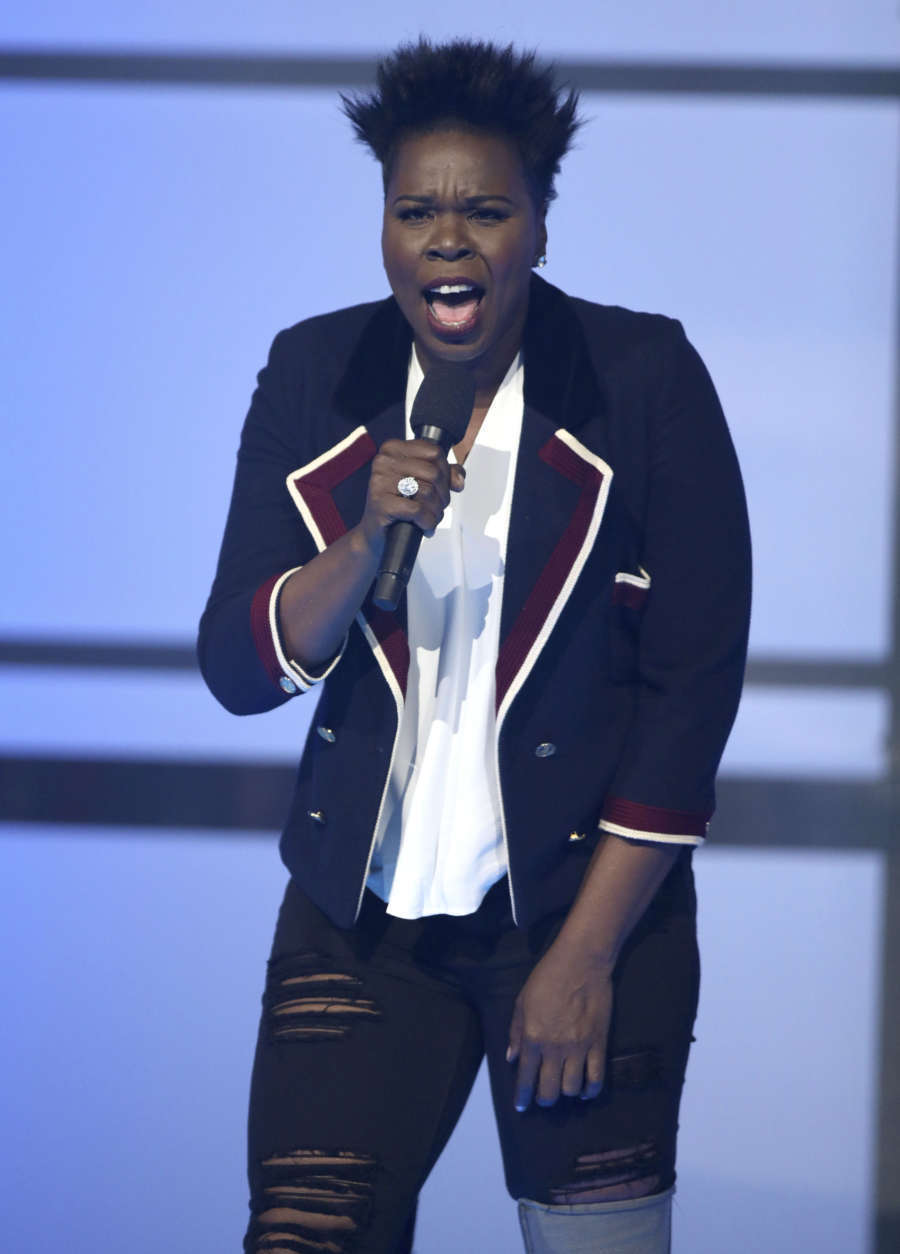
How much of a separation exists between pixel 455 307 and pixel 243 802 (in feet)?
8.12

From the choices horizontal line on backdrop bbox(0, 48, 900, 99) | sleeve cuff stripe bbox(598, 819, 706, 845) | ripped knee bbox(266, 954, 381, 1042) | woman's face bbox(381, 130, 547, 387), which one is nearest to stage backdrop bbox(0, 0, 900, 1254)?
horizontal line on backdrop bbox(0, 48, 900, 99)

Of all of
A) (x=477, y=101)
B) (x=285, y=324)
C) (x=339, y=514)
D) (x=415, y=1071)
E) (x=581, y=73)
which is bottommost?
(x=415, y=1071)

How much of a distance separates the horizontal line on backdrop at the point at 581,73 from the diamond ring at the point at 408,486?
2.61m

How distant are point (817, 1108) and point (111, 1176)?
1215 millimetres

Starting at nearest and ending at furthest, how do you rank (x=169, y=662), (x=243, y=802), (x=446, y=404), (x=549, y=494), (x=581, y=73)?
(x=446, y=404)
(x=549, y=494)
(x=581, y=73)
(x=243, y=802)
(x=169, y=662)

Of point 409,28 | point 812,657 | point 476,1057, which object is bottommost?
point 476,1057

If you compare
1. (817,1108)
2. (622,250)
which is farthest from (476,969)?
(622,250)

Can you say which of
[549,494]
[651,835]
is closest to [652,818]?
[651,835]

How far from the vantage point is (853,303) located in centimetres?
346

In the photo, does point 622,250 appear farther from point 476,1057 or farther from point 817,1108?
point 476,1057

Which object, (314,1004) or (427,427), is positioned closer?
(427,427)

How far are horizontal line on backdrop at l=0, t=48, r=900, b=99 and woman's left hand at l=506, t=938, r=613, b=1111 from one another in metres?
2.67

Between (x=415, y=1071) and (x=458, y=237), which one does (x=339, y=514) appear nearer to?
(x=458, y=237)

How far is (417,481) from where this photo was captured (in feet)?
3.39
